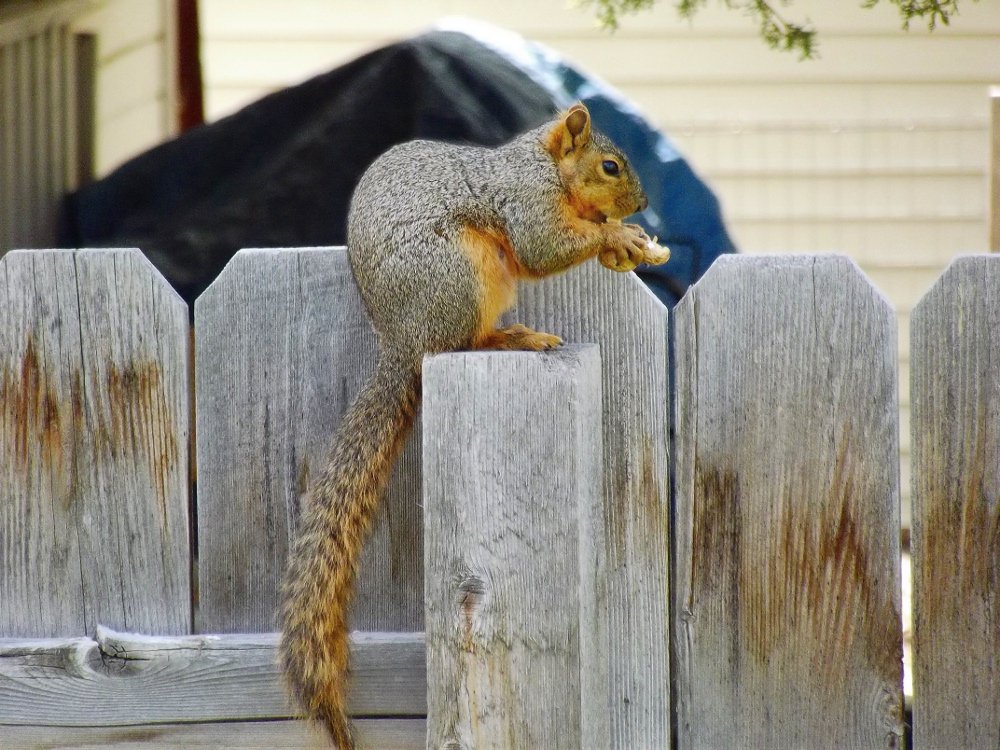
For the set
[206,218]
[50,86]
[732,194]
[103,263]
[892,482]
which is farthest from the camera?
[732,194]

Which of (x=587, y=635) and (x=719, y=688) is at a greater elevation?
(x=587, y=635)

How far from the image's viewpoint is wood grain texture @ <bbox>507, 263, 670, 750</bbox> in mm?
1696

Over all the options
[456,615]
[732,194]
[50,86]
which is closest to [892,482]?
[456,615]

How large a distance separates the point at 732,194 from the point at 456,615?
438 cm

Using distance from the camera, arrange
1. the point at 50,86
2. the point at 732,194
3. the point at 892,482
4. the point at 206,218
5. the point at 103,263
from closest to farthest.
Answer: the point at 892,482 → the point at 103,263 → the point at 206,218 → the point at 50,86 → the point at 732,194

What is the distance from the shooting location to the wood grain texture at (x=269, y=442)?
1759 mm

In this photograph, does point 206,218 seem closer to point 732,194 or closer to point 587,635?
point 587,635

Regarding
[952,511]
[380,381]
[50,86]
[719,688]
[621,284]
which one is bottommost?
[719,688]

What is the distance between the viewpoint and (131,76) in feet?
13.4

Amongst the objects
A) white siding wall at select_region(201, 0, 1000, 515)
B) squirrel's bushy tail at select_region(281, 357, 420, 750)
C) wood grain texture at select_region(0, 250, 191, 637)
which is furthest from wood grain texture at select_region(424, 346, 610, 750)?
white siding wall at select_region(201, 0, 1000, 515)

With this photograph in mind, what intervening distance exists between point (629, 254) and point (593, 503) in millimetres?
403

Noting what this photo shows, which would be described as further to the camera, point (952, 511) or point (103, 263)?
point (103, 263)

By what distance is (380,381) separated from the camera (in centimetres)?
172

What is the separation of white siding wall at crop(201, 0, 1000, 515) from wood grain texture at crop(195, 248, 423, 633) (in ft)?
13.1
